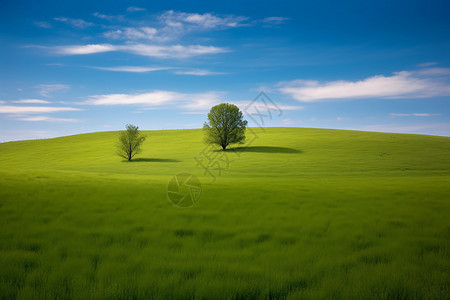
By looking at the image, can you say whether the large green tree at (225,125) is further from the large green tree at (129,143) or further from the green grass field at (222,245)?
the green grass field at (222,245)

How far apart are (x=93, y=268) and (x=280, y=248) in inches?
144

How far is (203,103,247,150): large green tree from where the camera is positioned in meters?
51.4

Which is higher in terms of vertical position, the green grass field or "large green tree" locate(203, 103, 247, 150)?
"large green tree" locate(203, 103, 247, 150)

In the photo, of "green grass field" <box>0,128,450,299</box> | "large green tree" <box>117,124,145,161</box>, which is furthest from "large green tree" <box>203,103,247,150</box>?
"green grass field" <box>0,128,450,299</box>

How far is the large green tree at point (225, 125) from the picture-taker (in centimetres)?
5138

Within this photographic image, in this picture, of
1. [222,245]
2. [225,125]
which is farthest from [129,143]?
[222,245]

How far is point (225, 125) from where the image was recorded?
51.5 m

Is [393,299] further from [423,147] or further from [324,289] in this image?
[423,147]

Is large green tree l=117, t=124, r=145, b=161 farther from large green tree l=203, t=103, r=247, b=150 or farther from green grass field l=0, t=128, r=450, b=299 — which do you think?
green grass field l=0, t=128, r=450, b=299

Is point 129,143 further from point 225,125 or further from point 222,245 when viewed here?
point 222,245

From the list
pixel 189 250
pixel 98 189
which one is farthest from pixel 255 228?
pixel 98 189

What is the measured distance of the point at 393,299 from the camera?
3613 millimetres

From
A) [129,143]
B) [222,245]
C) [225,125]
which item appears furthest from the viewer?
[225,125]

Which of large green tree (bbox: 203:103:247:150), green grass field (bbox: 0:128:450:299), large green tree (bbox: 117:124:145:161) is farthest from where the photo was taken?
large green tree (bbox: 203:103:247:150)
